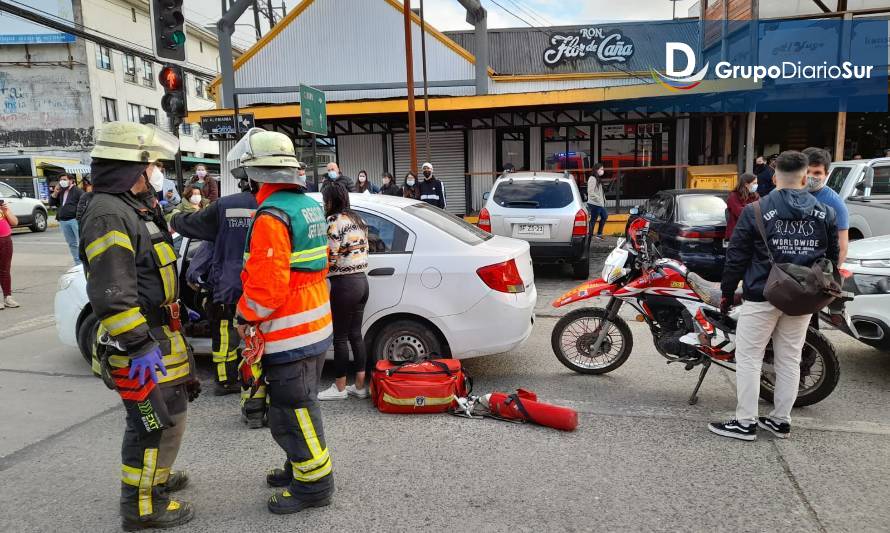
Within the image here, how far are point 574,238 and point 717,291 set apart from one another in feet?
14.5

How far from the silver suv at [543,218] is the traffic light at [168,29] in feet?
15.2

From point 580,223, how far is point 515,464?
5882 mm

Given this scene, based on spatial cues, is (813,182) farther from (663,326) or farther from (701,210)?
(701,210)

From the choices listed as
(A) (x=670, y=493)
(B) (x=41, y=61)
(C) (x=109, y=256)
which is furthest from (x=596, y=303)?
(B) (x=41, y=61)

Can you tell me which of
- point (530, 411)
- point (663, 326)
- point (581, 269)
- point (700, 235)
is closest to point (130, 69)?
point (581, 269)

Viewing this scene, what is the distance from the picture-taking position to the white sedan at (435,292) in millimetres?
4703

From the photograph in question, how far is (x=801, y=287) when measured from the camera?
140 inches

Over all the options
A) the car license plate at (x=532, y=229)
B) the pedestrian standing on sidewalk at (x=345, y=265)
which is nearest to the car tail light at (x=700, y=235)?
the car license plate at (x=532, y=229)

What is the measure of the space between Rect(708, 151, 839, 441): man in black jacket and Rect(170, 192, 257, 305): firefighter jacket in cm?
334

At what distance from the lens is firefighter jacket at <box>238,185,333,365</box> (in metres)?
2.87

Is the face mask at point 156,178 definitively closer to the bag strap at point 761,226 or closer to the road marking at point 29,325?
the bag strap at point 761,226

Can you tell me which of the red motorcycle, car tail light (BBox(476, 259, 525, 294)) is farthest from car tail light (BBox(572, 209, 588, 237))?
car tail light (BBox(476, 259, 525, 294))

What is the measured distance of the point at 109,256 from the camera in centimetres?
265

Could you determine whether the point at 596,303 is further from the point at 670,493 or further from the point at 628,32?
the point at 628,32
